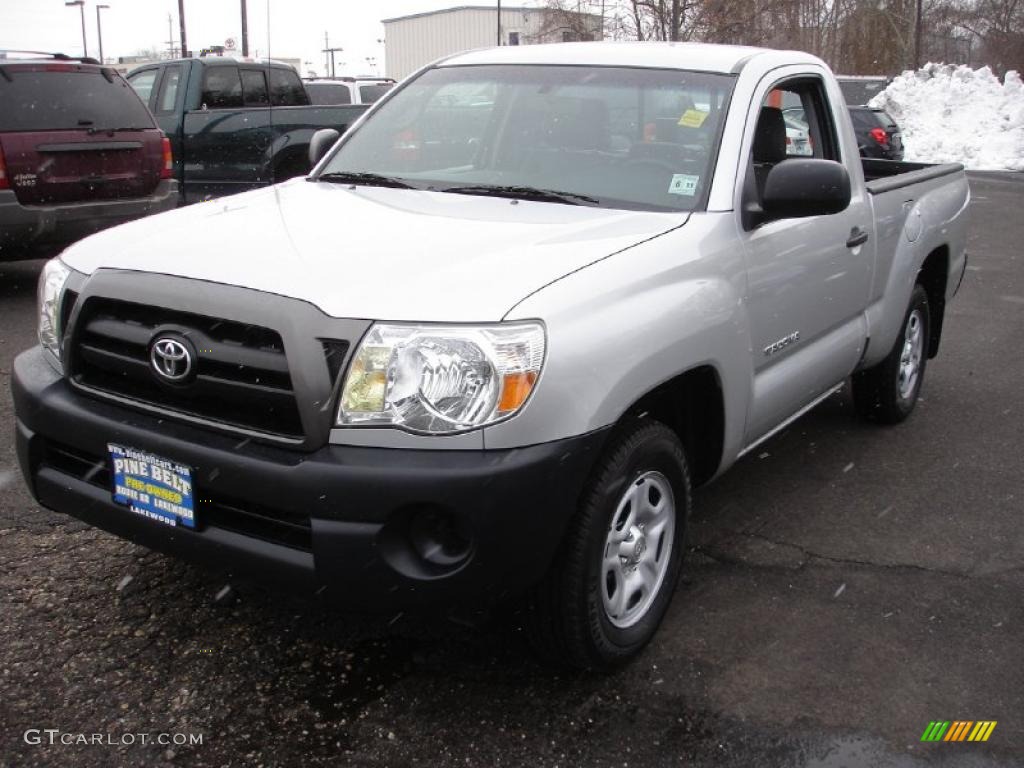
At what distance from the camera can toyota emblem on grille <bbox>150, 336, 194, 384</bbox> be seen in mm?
2700

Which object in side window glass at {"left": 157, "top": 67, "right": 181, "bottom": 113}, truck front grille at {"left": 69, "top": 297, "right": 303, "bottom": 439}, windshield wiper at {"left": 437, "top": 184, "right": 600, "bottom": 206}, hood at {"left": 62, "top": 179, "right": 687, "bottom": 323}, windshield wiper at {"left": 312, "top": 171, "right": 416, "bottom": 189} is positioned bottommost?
truck front grille at {"left": 69, "top": 297, "right": 303, "bottom": 439}

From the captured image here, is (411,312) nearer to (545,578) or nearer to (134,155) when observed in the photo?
(545,578)

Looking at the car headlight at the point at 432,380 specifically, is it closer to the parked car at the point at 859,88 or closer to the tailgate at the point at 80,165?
the tailgate at the point at 80,165

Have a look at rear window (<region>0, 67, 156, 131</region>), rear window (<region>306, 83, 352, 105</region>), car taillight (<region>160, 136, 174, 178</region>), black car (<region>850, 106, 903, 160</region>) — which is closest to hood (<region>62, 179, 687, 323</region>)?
rear window (<region>0, 67, 156, 131</region>)

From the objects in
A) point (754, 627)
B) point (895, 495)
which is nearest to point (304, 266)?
point (754, 627)

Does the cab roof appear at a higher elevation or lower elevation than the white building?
lower

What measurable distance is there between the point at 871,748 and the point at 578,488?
105 cm

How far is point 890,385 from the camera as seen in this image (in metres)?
5.30

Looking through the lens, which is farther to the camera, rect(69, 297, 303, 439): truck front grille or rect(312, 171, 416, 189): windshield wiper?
rect(312, 171, 416, 189): windshield wiper

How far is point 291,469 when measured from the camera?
2516 millimetres

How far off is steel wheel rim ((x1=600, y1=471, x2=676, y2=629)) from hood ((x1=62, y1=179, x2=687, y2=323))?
0.68 metres

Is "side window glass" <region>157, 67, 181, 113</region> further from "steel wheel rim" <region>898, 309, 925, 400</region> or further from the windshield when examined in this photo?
"steel wheel rim" <region>898, 309, 925, 400</region>

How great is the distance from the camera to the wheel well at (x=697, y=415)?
3287 mm

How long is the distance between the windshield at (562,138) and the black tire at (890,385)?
6.43 feet
